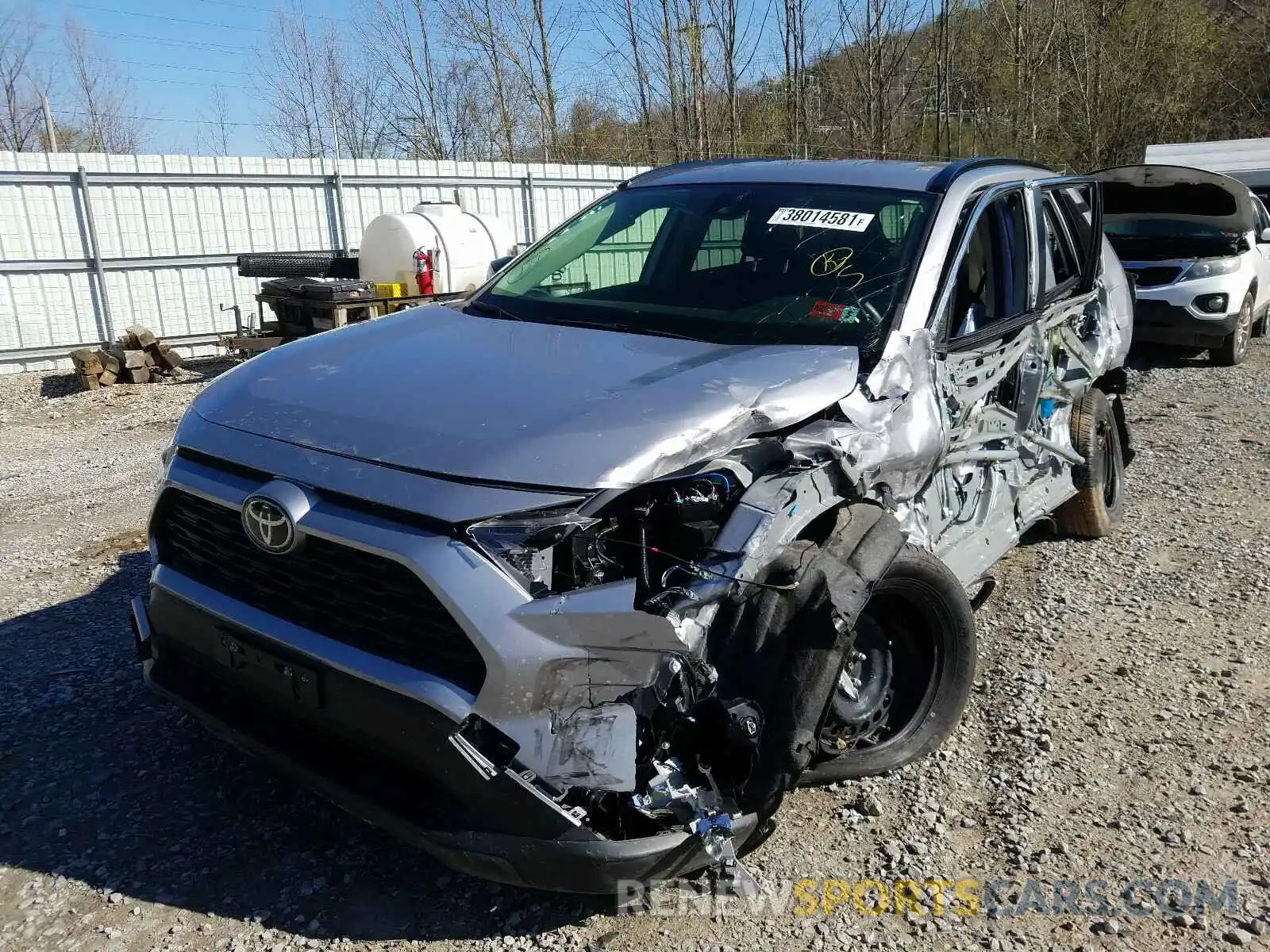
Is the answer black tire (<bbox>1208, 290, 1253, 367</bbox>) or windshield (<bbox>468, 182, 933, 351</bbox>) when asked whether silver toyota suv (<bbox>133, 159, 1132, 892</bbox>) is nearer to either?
windshield (<bbox>468, 182, 933, 351</bbox>)

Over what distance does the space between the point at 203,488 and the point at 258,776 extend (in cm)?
112

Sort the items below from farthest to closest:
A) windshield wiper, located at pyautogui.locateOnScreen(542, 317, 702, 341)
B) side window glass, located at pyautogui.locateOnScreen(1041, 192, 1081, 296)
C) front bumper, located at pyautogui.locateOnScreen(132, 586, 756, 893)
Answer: side window glass, located at pyautogui.locateOnScreen(1041, 192, 1081, 296), windshield wiper, located at pyautogui.locateOnScreen(542, 317, 702, 341), front bumper, located at pyautogui.locateOnScreen(132, 586, 756, 893)

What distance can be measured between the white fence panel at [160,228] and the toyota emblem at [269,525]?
1135 cm

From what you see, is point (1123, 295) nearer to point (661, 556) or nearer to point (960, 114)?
point (661, 556)

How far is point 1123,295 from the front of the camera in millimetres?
5750

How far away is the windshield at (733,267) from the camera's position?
343 centimetres

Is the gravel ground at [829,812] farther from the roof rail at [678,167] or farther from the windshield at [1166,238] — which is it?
the windshield at [1166,238]

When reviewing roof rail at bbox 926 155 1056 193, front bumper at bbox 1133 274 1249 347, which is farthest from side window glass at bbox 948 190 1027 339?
front bumper at bbox 1133 274 1249 347

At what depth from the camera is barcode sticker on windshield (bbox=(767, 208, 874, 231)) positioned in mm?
3758

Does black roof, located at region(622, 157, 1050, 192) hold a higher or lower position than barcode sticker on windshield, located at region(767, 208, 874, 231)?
higher

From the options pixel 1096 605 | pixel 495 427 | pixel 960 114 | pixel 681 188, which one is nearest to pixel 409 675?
pixel 495 427

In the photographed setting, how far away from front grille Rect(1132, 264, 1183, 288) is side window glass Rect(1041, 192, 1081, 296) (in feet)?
21.6

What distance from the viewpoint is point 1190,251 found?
1074cm

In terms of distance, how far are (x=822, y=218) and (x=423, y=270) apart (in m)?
9.02
